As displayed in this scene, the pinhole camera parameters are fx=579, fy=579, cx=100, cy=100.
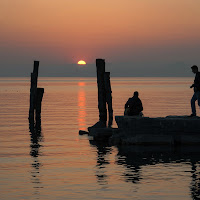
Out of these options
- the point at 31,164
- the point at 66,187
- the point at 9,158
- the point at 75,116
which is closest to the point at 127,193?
the point at 66,187

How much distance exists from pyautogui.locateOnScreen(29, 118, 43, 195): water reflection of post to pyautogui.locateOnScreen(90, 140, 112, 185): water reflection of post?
1665 millimetres

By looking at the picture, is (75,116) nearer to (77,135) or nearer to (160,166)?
(77,135)

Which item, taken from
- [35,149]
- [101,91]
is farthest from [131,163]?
[101,91]

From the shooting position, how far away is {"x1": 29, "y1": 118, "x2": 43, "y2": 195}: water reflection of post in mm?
14998

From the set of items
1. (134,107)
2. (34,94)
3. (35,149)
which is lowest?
(35,149)

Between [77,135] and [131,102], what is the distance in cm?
451

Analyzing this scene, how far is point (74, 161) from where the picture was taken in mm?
18688

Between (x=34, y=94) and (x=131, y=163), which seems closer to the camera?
(x=131, y=163)

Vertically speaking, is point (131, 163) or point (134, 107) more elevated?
point (134, 107)

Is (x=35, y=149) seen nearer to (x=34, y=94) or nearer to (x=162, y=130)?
(x=162, y=130)

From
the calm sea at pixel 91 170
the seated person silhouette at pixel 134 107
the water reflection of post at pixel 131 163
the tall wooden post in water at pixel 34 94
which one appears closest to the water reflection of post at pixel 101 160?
the calm sea at pixel 91 170

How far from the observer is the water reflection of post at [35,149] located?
14998 millimetres

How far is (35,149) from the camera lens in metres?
21.8

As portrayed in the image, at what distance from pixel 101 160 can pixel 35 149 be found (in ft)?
12.3
